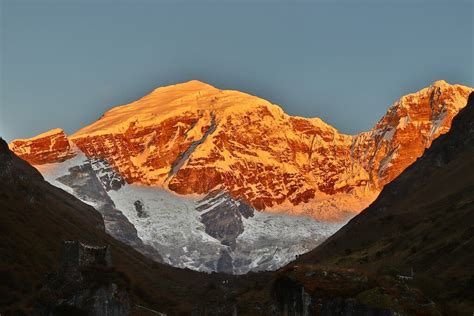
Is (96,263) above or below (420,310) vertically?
above

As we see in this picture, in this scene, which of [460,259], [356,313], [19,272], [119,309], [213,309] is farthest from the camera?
[19,272]

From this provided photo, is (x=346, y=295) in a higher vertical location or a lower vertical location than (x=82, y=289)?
lower

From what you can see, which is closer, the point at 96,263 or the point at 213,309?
the point at 96,263

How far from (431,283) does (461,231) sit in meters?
92.4

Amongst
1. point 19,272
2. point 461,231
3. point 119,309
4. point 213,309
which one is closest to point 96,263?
point 119,309

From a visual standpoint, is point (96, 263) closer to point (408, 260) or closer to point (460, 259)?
point (460, 259)

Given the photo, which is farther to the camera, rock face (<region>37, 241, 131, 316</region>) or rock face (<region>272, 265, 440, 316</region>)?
rock face (<region>37, 241, 131, 316</region>)

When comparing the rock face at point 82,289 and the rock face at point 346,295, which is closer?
the rock face at point 346,295

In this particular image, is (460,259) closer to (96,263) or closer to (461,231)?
(461,231)

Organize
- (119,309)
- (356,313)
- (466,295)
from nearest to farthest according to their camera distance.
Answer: (356,313) → (119,309) → (466,295)

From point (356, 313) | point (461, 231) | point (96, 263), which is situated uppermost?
point (461, 231)

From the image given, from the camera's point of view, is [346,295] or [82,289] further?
[82,289]

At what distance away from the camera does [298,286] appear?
4534 centimetres

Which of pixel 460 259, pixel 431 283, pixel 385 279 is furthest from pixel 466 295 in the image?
pixel 460 259
